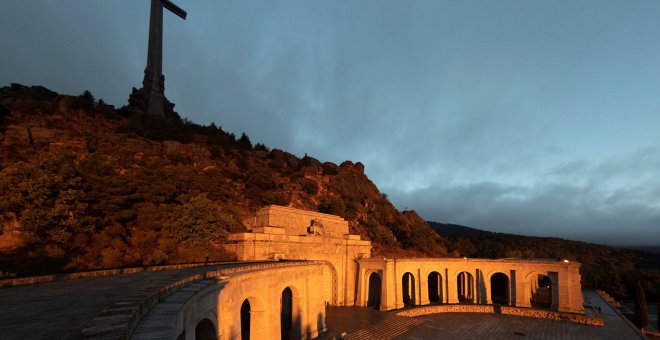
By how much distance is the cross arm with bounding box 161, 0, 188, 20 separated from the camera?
189ft

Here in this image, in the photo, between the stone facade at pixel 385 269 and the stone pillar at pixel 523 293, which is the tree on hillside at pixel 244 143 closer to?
the stone facade at pixel 385 269

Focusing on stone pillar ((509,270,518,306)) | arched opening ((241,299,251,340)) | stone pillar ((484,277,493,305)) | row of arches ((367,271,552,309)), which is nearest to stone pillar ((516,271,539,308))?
stone pillar ((509,270,518,306))

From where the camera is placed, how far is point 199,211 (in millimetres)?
27656

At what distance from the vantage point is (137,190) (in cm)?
2981

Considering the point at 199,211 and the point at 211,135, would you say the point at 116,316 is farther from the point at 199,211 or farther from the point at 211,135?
the point at 211,135

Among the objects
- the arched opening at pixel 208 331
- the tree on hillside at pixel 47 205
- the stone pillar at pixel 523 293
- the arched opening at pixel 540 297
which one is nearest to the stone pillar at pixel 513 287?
the stone pillar at pixel 523 293

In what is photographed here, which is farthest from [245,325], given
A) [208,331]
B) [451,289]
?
[451,289]

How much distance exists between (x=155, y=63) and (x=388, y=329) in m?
53.6

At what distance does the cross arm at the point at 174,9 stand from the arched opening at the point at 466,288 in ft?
205

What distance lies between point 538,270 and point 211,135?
52.3 metres

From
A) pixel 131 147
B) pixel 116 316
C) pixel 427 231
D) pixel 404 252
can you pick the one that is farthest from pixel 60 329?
pixel 427 231

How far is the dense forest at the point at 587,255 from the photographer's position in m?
47.6

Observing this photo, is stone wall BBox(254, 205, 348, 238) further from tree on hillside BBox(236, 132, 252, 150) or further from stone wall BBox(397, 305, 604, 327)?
tree on hillside BBox(236, 132, 252, 150)

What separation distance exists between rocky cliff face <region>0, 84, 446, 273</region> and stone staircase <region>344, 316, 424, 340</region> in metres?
12.2
